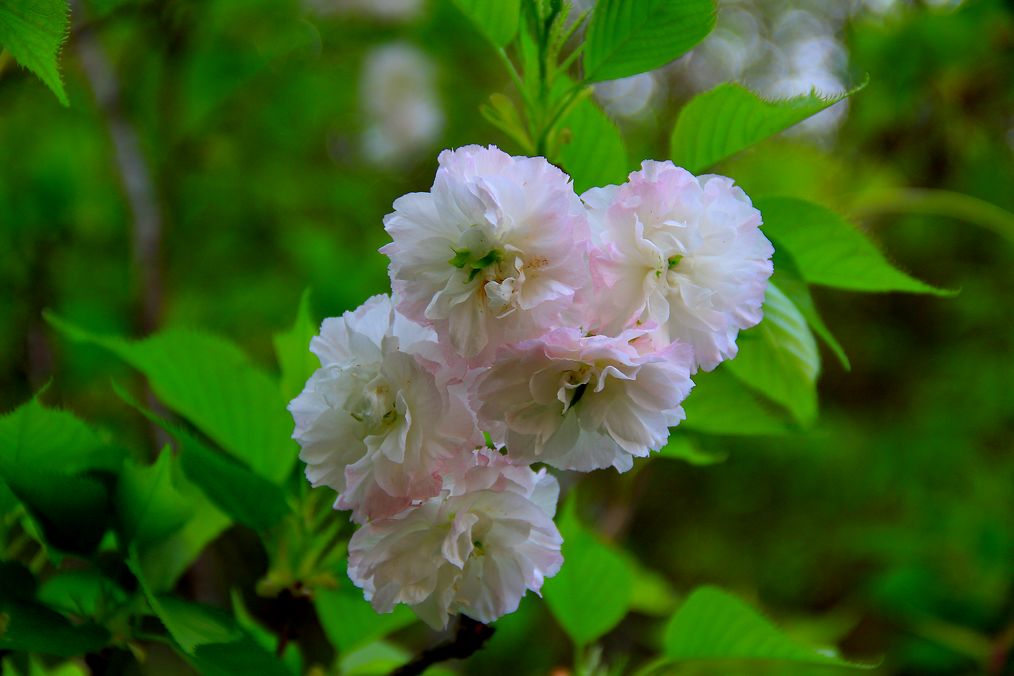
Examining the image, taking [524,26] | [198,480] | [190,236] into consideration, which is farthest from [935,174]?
[198,480]

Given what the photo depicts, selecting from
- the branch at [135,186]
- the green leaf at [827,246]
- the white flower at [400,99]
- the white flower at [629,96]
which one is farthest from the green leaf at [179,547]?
the white flower at [629,96]

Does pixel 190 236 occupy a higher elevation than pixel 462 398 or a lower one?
lower

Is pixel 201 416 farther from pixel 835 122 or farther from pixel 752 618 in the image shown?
pixel 835 122

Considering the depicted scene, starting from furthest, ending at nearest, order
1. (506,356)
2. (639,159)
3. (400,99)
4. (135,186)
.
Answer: (400,99) → (135,186) → (639,159) → (506,356)

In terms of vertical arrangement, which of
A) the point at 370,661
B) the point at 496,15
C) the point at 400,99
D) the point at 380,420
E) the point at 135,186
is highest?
the point at 496,15

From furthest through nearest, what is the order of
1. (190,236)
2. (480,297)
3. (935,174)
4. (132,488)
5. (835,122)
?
(835,122) < (935,174) < (190,236) < (132,488) < (480,297)

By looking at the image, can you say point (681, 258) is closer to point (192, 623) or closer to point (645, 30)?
point (645, 30)

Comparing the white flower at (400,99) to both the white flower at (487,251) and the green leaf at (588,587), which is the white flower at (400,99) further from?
the white flower at (487,251)

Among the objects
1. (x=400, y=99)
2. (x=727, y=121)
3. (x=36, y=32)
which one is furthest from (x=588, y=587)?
(x=400, y=99)
